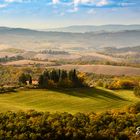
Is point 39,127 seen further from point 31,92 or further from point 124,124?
point 31,92

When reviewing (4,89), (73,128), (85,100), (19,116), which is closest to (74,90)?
(85,100)

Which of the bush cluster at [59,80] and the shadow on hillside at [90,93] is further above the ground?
the bush cluster at [59,80]

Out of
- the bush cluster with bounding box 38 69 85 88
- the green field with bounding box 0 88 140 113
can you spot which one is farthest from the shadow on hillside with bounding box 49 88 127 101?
the bush cluster with bounding box 38 69 85 88

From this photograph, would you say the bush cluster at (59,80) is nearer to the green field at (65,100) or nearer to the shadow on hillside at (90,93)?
the shadow on hillside at (90,93)

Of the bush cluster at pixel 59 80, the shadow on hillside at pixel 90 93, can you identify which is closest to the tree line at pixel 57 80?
the bush cluster at pixel 59 80

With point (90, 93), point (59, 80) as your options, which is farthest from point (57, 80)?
point (90, 93)

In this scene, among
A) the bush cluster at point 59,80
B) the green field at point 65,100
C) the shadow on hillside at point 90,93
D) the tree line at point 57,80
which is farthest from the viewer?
the tree line at point 57,80

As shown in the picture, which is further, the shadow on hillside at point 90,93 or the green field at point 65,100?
the shadow on hillside at point 90,93
